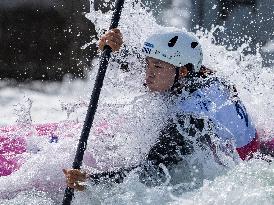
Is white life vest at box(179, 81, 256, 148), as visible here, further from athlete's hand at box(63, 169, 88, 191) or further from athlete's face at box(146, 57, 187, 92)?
athlete's hand at box(63, 169, 88, 191)

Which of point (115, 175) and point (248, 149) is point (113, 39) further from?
point (248, 149)

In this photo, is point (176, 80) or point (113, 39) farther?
point (176, 80)

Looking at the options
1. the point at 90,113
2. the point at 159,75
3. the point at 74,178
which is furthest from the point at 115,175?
the point at 159,75

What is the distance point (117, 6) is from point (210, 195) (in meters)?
1.45

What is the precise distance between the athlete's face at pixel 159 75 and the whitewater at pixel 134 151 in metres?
0.09

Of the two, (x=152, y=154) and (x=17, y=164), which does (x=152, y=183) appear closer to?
(x=152, y=154)

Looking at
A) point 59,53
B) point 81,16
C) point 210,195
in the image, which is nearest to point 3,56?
point 59,53

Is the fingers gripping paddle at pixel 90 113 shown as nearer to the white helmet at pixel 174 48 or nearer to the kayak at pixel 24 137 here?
the white helmet at pixel 174 48

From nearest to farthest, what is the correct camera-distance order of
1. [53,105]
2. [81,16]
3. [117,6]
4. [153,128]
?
1. [117,6]
2. [153,128]
3. [53,105]
4. [81,16]

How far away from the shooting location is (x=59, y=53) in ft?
32.0

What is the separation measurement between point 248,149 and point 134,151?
912mm

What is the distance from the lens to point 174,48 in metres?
4.32

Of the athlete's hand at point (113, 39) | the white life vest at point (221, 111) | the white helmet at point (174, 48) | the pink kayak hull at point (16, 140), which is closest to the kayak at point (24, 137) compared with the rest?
the pink kayak hull at point (16, 140)

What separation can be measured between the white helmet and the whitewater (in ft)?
0.45
